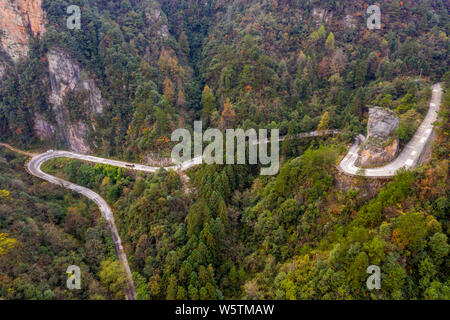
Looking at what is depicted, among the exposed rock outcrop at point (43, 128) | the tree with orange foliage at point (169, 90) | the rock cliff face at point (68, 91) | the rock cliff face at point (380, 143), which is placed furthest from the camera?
the exposed rock outcrop at point (43, 128)

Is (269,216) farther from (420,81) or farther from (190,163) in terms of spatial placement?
(420,81)

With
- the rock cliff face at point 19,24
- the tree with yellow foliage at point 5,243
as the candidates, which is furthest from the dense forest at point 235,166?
the rock cliff face at point 19,24

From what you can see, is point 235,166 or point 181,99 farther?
point 181,99

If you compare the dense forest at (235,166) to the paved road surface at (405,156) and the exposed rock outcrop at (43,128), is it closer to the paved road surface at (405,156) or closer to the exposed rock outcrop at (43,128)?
the paved road surface at (405,156)

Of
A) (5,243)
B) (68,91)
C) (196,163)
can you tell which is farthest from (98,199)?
(68,91)

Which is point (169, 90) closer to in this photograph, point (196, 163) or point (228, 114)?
point (228, 114)

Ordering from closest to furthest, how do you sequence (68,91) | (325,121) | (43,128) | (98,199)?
(325,121)
(98,199)
(68,91)
(43,128)

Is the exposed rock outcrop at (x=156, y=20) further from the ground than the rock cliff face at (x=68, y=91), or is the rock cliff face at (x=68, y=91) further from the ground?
the exposed rock outcrop at (x=156, y=20)
